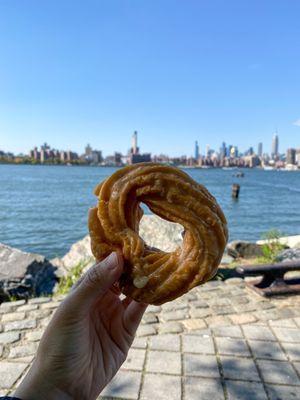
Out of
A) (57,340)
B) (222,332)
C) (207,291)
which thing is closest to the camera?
(57,340)

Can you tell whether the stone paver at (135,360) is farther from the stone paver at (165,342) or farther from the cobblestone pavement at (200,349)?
the stone paver at (165,342)

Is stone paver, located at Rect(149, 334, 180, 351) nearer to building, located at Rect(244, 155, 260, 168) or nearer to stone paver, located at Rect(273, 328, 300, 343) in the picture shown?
stone paver, located at Rect(273, 328, 300, 343)

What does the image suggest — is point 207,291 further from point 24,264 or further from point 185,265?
point 185,265

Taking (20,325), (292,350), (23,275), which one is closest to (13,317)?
(20,325)

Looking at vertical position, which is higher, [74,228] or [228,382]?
[228,382]

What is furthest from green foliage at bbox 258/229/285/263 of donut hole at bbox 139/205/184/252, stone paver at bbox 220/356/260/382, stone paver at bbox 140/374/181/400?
stone paver at bbox 140/374/181/400

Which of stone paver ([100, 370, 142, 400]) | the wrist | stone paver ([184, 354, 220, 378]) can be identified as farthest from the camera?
stone paver ([184, 354, 220, 378])

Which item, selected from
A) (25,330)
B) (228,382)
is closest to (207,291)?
(228,382)
